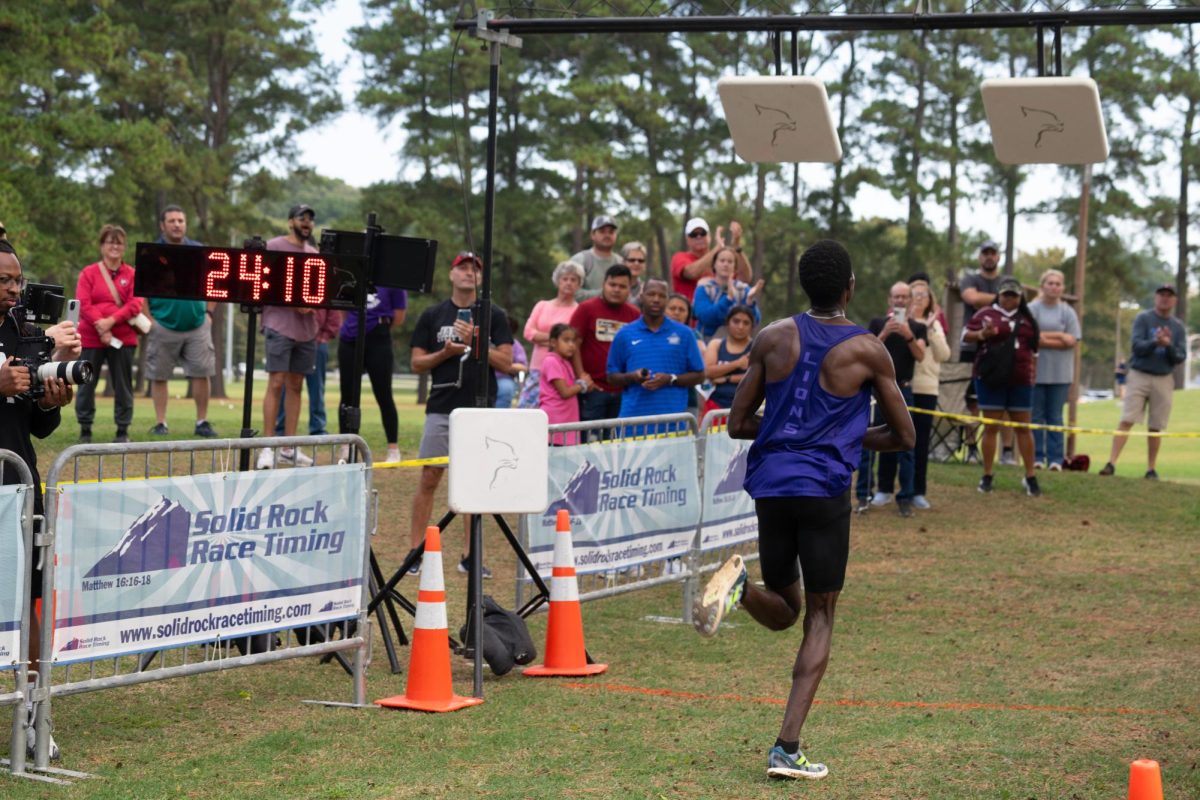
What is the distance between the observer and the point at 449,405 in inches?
472

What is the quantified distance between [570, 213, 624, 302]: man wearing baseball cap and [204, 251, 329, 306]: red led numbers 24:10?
628 centimetres

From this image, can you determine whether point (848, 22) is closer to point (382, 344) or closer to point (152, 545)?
point (152, 545)

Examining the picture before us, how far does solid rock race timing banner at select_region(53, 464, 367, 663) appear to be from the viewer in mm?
6715

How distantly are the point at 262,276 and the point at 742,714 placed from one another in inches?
137

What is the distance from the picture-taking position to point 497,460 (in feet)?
27.5

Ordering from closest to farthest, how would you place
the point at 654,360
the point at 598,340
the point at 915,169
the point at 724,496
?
the point at 724,496
the point at 654,360
the point at 598,340
the point at 915,169

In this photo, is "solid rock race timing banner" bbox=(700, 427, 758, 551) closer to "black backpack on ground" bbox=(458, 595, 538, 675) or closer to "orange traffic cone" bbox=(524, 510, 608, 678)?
"orange traffic cone" bbox=(524, 510, 608, 678)

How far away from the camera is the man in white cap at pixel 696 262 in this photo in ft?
52.2

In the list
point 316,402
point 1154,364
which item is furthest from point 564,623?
point 1154,364

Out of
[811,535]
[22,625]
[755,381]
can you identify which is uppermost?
[755,381]

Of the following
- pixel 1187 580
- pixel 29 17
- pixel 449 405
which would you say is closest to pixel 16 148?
pixel 29 17

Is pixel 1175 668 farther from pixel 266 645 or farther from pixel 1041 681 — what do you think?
pixel 266 645

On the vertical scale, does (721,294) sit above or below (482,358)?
above

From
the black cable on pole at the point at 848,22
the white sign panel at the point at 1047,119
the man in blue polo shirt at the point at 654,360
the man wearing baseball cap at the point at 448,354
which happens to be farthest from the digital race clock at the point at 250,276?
the man in blue polo shirt at the point at 654,360
